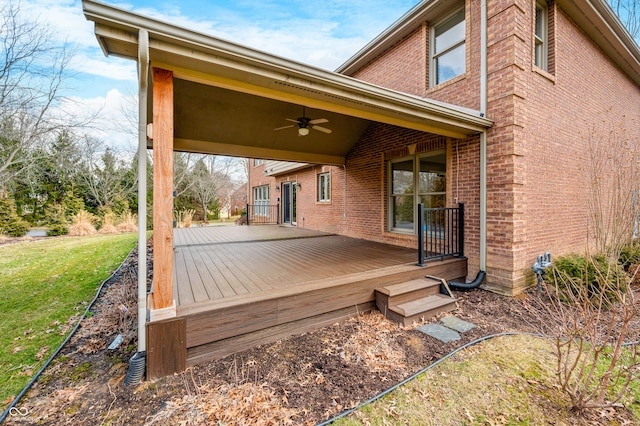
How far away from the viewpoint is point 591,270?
14.2ft

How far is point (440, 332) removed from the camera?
324 cm

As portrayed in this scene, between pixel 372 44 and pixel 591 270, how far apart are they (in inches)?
257

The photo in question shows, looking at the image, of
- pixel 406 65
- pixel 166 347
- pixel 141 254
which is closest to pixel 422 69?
pixel 406 65

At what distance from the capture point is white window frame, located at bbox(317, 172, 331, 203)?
9.41 metres

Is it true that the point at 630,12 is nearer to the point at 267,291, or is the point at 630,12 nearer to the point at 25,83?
the point at 267,291

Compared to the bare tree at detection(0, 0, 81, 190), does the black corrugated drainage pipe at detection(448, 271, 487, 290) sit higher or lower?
lower

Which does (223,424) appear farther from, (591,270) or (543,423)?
(591,270)

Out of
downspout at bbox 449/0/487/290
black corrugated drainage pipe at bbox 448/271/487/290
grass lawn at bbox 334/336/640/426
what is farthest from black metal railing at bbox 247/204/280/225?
grass lawn at bbox 334/336/640/426

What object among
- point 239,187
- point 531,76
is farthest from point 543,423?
point 239,187

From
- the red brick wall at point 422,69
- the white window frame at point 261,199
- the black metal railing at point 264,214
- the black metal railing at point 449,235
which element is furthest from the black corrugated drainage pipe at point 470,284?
the white window frame at point 261,199

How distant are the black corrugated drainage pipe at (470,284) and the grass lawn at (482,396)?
1.72m

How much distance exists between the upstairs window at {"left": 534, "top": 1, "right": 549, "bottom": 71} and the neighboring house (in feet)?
0.06

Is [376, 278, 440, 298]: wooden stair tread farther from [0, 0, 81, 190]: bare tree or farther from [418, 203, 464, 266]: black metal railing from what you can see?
[0, 0, 81, 190]: bare tree

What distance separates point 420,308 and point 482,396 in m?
1.40
